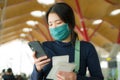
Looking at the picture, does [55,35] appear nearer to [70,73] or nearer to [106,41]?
[70,73]

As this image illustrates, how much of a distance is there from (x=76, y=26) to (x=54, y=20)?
2839 millimetres

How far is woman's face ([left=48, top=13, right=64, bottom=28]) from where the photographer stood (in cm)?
209

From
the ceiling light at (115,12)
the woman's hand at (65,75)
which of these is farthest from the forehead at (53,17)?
the ceiling light at (115,12)

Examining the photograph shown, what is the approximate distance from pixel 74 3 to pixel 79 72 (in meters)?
13.3

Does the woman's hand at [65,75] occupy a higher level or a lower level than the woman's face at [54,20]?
lower

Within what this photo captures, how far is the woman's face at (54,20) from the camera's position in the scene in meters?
2.09

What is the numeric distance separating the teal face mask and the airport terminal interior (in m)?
1.01

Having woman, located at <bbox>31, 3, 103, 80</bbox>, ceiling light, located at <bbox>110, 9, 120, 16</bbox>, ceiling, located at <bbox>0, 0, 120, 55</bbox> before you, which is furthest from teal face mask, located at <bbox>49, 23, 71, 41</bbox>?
ceiling light, located at <bbox>110, 9, 120, 16</bbox>

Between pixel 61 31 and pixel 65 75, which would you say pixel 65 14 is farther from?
pixel 65 75

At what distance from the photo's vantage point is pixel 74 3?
15172mm

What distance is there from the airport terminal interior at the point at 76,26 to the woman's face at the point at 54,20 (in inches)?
43.2

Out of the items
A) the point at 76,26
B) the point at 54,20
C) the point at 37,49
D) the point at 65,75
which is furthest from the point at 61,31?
the point at 76,26

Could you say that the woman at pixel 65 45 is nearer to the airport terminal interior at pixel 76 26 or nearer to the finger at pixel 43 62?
the finger at pixel 43 62

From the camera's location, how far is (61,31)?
213cm
